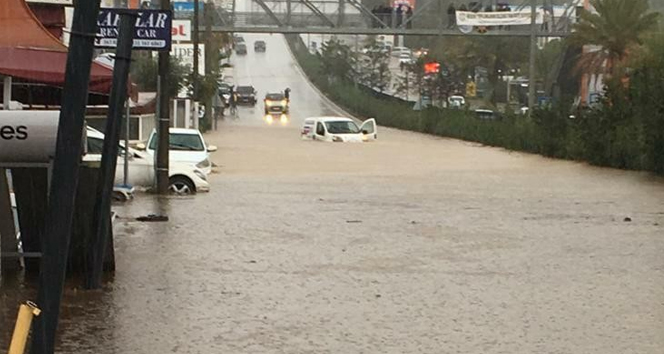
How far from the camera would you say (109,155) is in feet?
44.9

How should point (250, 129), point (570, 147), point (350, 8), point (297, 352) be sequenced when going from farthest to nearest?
point (250, 129) < point (350, 8) < point (570, 147) < point (297, 352)

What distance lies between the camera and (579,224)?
2323 cm

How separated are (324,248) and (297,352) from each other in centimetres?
776

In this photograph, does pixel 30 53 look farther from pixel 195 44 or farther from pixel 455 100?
pixel 455 100

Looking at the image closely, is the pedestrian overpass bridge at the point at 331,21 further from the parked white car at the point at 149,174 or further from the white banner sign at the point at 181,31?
the parked white car at the point at 149,174

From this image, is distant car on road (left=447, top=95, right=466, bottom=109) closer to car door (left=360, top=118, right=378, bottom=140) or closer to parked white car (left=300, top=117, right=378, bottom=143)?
car door (left=360, top=118, right=378, bottom=140)

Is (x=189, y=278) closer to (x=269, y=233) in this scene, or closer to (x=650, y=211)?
(x=269, y=233)

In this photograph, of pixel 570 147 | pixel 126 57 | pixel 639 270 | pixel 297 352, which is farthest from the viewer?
pixel 570 147

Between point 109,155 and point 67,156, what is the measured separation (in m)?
7.00

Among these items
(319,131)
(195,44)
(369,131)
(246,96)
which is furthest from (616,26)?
(246,96)

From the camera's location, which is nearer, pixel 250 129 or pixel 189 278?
pixel 189 278

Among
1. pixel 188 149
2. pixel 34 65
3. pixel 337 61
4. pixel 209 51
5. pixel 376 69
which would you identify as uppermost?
pixel 209 51

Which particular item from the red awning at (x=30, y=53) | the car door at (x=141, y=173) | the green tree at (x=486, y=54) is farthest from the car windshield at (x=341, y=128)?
the red awning at (x=30, y=53)

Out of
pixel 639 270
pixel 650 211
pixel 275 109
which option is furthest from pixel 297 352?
pixel 275 109
